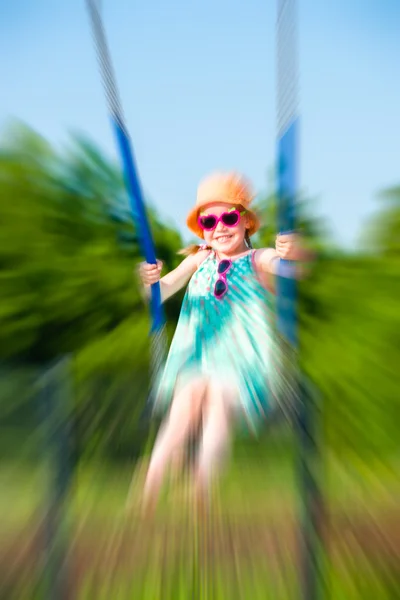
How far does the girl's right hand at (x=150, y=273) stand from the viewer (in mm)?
2596

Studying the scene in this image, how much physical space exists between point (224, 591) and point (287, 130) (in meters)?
1.27

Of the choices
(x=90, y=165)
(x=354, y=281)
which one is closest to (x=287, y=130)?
(x=90, y=165)

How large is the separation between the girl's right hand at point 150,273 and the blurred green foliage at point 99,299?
128 cm

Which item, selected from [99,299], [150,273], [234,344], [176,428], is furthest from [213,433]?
[99,299]

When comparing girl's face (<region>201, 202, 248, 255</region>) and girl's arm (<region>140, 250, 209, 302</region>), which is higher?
girl's face (<region>201, 202, 248, 255</region>)

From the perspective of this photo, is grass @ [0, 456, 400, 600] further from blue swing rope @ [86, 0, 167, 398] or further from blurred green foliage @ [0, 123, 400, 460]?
blurred green foliage @ [0, 123, 400, 460]

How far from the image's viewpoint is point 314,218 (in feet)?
15.2

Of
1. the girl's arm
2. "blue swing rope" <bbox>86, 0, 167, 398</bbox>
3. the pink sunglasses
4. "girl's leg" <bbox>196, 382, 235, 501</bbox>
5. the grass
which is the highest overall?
"blue swing rope" <bbox>86, 0, 167, 398</bbox>

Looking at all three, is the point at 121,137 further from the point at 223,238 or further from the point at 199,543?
the point at 199,543

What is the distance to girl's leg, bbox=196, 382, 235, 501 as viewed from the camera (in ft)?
7.82

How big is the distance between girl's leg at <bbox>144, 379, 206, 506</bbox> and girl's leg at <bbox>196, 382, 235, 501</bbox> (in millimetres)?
36

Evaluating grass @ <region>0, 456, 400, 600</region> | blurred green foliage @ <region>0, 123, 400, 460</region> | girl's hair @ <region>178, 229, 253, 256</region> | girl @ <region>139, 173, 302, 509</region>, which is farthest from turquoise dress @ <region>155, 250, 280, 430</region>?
blurred green foliage @ <region>0, 123, 400, 460</region>

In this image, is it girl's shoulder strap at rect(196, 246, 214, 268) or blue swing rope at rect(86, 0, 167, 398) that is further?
girl's shoulder strap at rect(196, 246, 214, 268)

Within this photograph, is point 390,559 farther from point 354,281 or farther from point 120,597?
point 354,281
